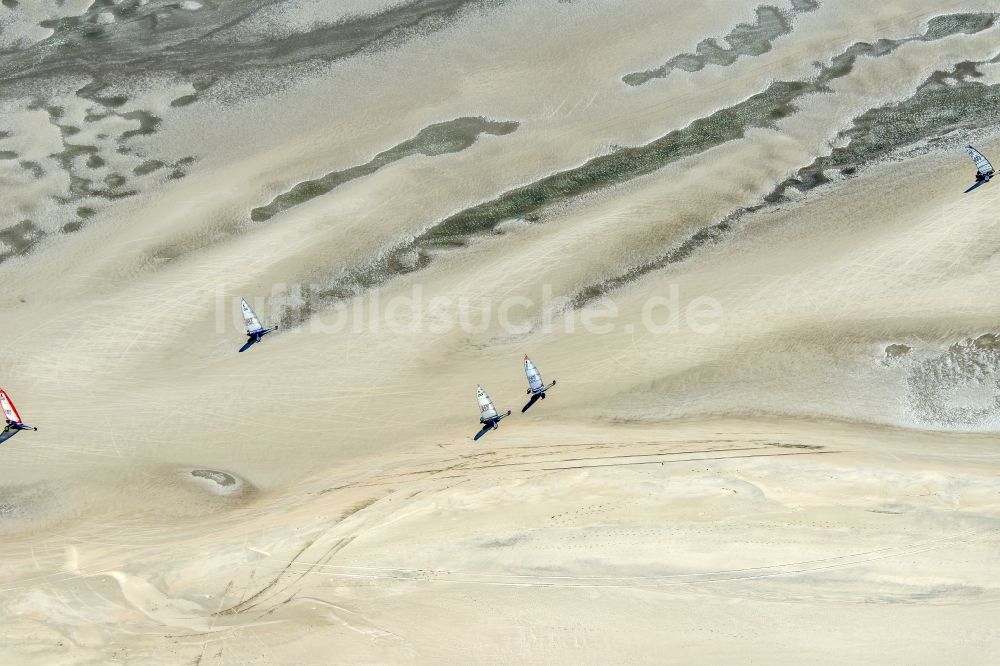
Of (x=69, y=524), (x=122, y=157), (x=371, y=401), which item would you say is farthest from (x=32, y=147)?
(x=371, y=401)

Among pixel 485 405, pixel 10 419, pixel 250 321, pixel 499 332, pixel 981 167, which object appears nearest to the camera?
pixel 485 405

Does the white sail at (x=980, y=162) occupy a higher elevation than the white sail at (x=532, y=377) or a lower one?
higher

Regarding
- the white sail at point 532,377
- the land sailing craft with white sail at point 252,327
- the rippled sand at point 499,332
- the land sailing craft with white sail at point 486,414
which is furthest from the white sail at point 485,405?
the land sailing craft with white sail at point 252,327

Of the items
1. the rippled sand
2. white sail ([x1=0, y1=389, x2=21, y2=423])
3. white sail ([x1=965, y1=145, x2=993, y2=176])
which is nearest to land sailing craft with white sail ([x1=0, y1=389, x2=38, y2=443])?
white sail ([x1=0, y1=389, x2=21, y2=423])

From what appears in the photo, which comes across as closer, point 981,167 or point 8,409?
point 8,409

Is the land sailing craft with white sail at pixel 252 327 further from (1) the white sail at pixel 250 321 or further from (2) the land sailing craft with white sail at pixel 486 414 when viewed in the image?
(2) the land sailing craft with white sail at pixel 486 414

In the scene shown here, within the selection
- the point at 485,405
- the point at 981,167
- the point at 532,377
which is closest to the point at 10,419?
the point at 485,405

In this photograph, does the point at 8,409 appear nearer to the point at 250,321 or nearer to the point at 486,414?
the point at 250,321

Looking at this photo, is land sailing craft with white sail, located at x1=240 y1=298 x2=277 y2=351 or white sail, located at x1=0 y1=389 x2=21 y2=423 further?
land sailing craft with white sail, located at x1=240 y1=298 x2=277 y2=351

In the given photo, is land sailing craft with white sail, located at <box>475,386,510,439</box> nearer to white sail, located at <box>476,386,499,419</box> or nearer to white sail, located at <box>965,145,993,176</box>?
white sail, located at <box>476,386,499,419</box>

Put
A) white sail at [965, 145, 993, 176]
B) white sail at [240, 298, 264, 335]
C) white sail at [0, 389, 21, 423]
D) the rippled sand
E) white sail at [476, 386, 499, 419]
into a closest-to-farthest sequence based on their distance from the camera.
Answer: the rippled sand → white sail at [476, 386, 499, 419] → white sail at [0, 389, 21, 423] → white sail at [240, 298, 264, 335] → white sail at [965, 145, 993, 176]
